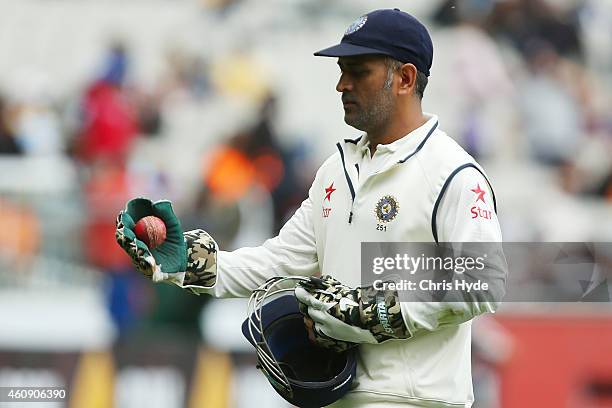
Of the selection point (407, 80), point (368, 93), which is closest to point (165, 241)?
point (368, 93)

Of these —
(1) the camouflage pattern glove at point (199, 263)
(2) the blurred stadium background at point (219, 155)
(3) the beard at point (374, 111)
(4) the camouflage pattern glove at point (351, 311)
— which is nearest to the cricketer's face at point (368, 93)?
(3) the beard at point (374, 111)

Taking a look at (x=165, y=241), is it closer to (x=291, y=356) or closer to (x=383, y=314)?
(x=291, y=356)

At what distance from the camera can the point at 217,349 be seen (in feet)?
30.3

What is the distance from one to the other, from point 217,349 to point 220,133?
3.70m

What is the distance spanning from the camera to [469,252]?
12.8 ft

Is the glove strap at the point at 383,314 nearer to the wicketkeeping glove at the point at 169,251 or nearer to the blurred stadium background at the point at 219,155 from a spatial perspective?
the wicketkeeping glove at the point at 169,251

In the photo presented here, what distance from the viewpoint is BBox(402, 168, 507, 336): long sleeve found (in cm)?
390

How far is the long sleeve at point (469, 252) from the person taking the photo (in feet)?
12.8

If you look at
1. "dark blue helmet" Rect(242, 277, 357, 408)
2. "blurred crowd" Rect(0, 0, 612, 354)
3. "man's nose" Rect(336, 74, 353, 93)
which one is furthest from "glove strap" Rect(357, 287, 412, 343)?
"blurred crowd" Rect(0, 0, 612, 354)

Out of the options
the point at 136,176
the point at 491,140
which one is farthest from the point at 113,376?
the point at 491,140

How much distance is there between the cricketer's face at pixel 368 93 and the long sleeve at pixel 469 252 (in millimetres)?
369

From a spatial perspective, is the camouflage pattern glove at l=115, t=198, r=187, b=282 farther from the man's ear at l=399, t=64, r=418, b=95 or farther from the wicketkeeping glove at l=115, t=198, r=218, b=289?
the man's ear at l=399, t=64, r=418, b=95

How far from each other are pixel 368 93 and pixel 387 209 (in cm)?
38

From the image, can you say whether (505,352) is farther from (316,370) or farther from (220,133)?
(316,370)
